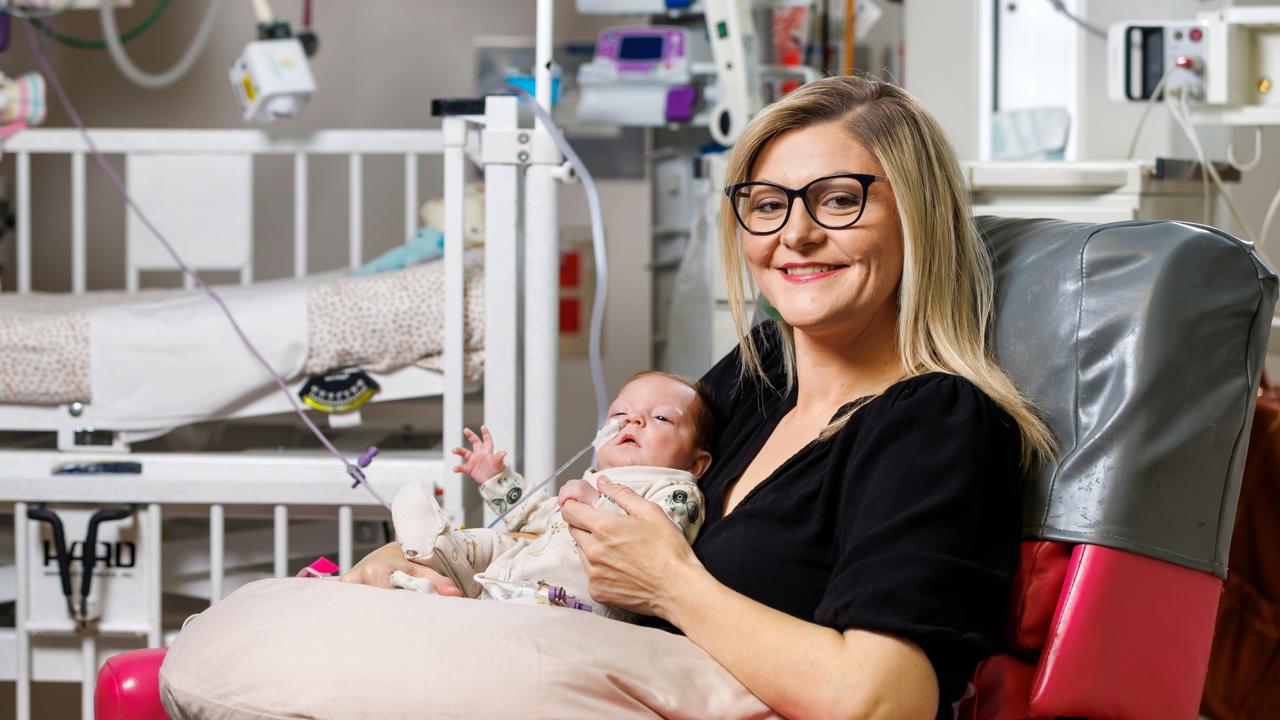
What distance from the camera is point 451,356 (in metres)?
2.14

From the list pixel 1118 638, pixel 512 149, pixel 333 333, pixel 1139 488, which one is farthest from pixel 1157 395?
pixel 333 333

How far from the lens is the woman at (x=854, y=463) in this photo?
1.01 m

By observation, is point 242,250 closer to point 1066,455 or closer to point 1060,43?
point 1060,43

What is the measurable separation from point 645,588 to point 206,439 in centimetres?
179

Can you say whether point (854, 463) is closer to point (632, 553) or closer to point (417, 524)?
point (632, 553)

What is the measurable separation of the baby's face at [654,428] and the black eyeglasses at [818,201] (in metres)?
0.29

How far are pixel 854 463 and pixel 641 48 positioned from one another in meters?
2.52

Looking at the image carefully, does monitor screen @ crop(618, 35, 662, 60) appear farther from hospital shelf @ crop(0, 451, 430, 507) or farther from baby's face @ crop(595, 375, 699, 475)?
baby's face @ crop(595, 375, 699, 475)

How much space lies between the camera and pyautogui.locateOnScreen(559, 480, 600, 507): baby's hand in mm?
1323

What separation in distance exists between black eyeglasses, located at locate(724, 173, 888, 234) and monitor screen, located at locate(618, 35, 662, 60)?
7.36 ft

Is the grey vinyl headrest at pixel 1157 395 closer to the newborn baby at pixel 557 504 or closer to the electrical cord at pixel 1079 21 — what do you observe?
the newborn baby at pixel 557 504

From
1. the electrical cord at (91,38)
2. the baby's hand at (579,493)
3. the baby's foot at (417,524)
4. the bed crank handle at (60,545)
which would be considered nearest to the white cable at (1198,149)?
the baby's hand at (579,493)

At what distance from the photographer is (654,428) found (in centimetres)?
150

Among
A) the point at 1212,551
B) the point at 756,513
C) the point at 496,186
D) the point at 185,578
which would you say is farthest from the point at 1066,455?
the point at 185,578
